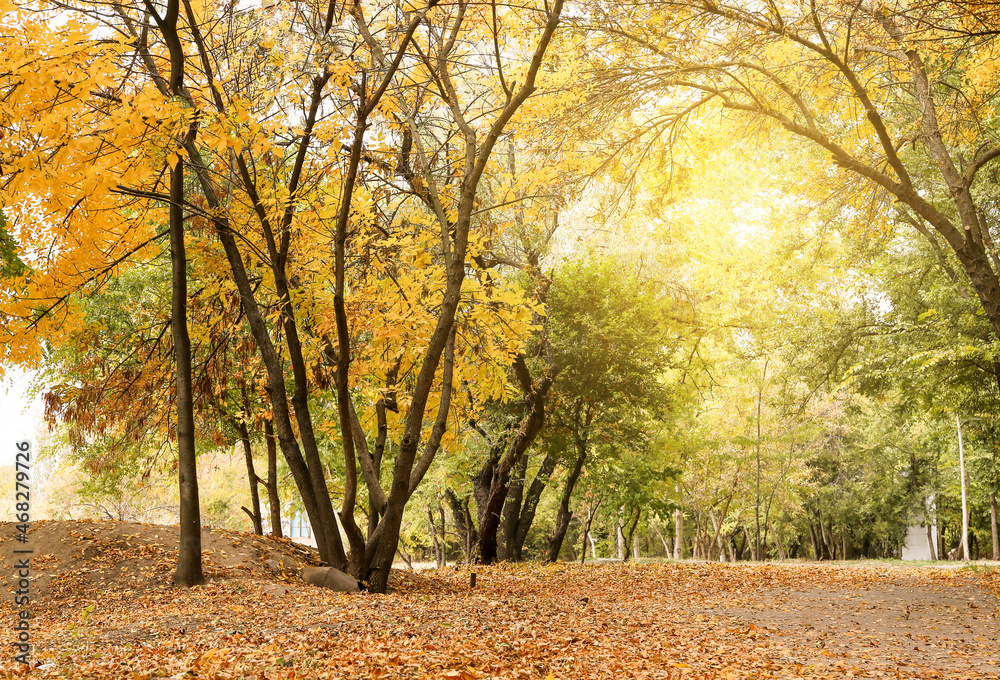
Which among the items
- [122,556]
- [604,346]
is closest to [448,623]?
[122,556]

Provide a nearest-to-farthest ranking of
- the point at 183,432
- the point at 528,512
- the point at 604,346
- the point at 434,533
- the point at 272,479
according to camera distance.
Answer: the point at 183,432 < the point at 272,479 < the point at 604,346 < the point at 528,512 < the point at 434,533

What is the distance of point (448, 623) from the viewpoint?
6113mm

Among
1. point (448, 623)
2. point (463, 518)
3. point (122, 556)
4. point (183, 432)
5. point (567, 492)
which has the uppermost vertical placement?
point (183, 432)

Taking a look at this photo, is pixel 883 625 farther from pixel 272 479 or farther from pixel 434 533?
pixel 434 533

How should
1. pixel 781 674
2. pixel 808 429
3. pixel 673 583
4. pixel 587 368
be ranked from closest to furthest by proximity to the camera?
pixel 781 674 < pixel 673 583 < pixel 587 368 < pixel 808 429

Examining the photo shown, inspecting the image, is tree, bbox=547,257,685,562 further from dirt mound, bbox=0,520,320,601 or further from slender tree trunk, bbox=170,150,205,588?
slender tree trunk, bbox=170,150,205,588

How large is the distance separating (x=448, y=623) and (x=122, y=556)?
14.5 ft

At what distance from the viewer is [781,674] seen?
5.16 meters

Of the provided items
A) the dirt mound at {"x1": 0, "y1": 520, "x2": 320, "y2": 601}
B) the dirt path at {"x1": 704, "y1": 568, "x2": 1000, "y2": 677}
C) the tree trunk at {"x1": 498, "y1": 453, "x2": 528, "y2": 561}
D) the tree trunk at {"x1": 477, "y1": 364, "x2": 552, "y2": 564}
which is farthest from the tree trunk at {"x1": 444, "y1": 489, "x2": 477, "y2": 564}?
the dirt path at {"x1": 704, "y1": 568, "x2": 1000, "y2": 677}

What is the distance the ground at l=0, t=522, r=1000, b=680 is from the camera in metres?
4.69

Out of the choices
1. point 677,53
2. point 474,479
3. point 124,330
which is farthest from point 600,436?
point 124,330

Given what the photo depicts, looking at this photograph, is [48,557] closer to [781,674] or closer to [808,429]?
[781,674]

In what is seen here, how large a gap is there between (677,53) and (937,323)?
670cm
